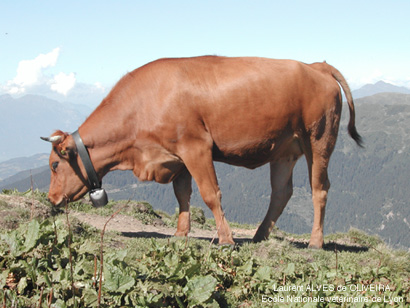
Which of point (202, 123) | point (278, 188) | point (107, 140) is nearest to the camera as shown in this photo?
point (202, 123)

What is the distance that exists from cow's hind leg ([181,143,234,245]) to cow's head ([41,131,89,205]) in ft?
7.26

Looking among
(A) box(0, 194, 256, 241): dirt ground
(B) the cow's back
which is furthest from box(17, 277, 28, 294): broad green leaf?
(B) the cow's back

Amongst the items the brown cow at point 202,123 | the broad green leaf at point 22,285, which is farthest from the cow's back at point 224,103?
the broad green leaf at point 22,285

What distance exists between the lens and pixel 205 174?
345 inches

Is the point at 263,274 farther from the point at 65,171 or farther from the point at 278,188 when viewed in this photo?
the point at 65,171

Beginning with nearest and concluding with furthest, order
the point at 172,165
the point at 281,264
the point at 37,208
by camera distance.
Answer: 1. the point at 281,264
2. the point at 172,165
3. the point at 37,208

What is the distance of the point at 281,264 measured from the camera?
7.50 m

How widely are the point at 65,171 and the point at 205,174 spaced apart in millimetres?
2836

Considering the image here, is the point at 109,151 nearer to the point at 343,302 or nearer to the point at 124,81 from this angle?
the point at 124,81

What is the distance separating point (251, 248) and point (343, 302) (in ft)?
10.7

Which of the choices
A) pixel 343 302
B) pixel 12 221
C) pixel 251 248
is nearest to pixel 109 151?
pixel 12 221

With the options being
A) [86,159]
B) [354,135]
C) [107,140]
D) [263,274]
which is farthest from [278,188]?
[263,274]

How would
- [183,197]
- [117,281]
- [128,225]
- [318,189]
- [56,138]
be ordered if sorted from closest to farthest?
[117,281]
[56,138]
[318,189]
[183,197]
[128,225]

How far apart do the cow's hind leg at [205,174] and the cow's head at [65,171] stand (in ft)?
7.26
